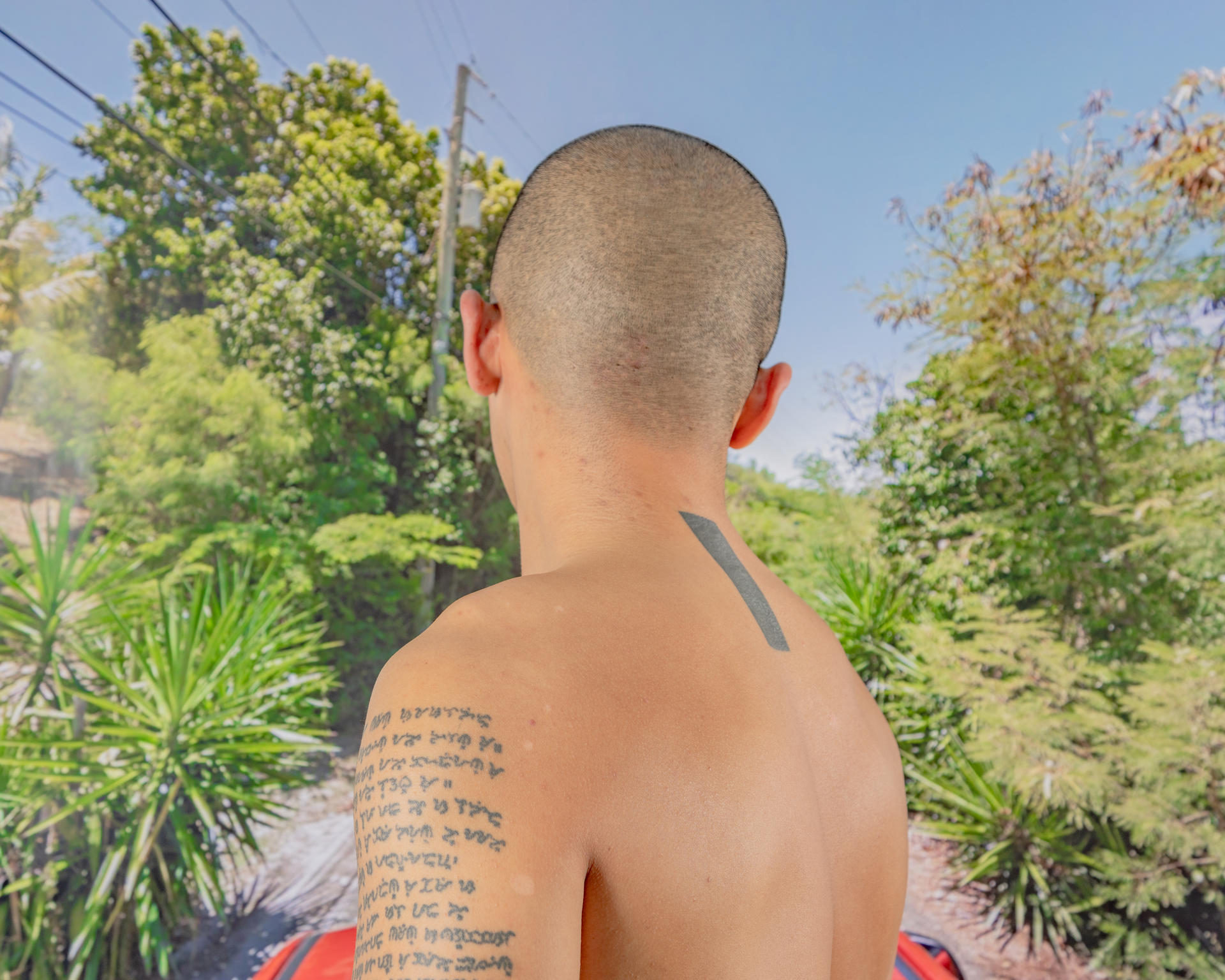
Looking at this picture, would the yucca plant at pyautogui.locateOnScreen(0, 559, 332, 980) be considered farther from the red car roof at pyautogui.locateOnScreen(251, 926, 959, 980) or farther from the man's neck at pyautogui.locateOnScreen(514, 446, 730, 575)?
the man's neck at pyautogui.locateOnScreen(514, 446, 730, 575)

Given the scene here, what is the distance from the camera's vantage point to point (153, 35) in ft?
26.7

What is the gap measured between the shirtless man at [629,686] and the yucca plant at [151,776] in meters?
2.99

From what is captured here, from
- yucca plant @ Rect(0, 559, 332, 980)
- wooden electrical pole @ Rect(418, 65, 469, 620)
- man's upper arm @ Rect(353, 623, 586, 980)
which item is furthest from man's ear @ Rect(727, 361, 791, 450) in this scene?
wooden electrical pole @ Rect(418, 65, 469, 620)

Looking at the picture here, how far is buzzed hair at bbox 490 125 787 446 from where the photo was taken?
856 millimetres

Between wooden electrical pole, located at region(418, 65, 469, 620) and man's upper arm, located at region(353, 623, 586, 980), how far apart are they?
758 centimetres

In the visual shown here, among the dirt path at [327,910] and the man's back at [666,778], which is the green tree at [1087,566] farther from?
the man's back at [666,778]

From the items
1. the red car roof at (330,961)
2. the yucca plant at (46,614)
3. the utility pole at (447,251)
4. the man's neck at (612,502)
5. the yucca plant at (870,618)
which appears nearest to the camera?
the man's neck at (612,502)

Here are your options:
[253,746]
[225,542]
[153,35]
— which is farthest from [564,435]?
[153,35]

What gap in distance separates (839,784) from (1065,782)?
3487mm

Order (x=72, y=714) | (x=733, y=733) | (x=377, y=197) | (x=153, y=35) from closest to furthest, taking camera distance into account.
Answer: (x=733, y=733)
(x=72, y=714)
(x=153, y=35)
(x=377, y=197)

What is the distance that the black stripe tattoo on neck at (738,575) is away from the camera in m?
0.76

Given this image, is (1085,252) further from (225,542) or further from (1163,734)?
(225,542)

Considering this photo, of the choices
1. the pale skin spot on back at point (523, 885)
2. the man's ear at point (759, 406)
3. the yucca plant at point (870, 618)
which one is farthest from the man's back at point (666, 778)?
the yucca plant at point (870, 618)

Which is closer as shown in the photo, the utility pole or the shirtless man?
the shirtless man
